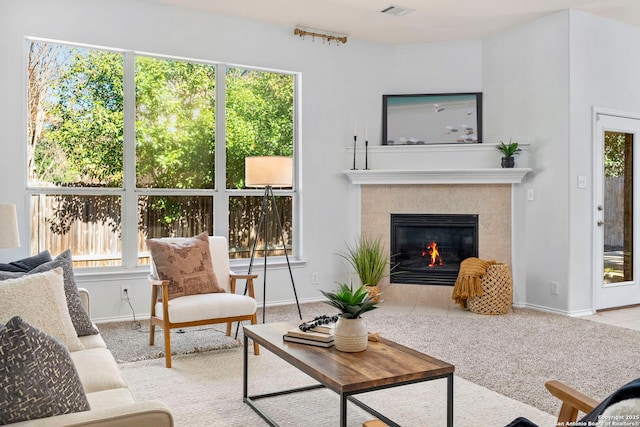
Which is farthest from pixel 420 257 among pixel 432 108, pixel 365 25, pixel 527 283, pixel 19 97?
pixel 19 97

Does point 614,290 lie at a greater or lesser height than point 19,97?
lesser

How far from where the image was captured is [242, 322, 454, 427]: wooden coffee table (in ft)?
6.73

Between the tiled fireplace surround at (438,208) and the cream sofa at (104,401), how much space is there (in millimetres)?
3533

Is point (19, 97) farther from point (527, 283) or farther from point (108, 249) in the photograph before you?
point (527, 283)

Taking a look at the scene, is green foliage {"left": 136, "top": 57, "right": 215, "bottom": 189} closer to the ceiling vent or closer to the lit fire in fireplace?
the ceiling vent

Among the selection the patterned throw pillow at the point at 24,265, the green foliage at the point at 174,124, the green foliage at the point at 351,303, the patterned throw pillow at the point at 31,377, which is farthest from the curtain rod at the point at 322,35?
the patterned throw pillow at the point at 31,377

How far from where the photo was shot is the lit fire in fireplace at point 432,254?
19.2ft

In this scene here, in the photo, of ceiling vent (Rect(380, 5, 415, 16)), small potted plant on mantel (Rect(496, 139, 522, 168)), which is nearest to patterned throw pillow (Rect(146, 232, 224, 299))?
ceiling vent (Rect(380, 5, 415, 16))

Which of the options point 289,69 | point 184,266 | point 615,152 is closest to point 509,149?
point 615,152

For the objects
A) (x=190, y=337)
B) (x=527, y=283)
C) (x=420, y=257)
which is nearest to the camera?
(x=190, y=337)

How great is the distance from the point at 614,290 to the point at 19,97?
19.0ft

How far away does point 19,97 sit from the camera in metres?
4.40

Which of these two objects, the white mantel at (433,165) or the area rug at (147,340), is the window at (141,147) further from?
the white mantel at (433,165)

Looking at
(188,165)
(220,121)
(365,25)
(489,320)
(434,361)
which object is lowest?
(489,320)
